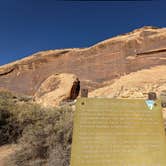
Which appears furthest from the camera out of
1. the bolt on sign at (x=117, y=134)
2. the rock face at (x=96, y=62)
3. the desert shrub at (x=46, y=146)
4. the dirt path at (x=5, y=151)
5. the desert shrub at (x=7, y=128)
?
the rock face at (x=96, y=62)

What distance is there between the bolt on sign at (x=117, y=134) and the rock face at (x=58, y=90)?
42.2ft

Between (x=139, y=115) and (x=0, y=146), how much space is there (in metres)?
4.80

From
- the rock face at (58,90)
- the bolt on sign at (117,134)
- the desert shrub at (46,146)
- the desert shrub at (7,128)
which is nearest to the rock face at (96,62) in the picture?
the rock face at (58,90)

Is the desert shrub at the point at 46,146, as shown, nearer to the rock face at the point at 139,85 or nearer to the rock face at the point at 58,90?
the rock face at the point at 139,85

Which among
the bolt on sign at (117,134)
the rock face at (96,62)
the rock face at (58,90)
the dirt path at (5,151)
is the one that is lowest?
the dirt path at (5,151)

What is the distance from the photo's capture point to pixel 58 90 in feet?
59.4

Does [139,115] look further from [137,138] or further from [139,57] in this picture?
[139,57]

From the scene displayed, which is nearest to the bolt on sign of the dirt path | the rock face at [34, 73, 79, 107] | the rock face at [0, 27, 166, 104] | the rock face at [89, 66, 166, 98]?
the dirt path

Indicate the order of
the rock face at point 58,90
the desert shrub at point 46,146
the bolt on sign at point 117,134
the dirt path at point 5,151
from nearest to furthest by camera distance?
the bolt on sign at point 117,134 → the desert shrub at point 46,146 → the dirt path at point 5,151 → the rock face at point 58,90

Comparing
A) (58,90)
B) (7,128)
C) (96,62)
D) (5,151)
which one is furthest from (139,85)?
(96,62)

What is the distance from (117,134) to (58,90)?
596 inches

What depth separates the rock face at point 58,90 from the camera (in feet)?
55.3

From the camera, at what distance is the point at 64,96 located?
1716 cm

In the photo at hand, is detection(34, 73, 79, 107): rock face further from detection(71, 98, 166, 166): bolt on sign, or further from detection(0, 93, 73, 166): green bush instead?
detection(71, 98, 166, 166): bolt on sign
